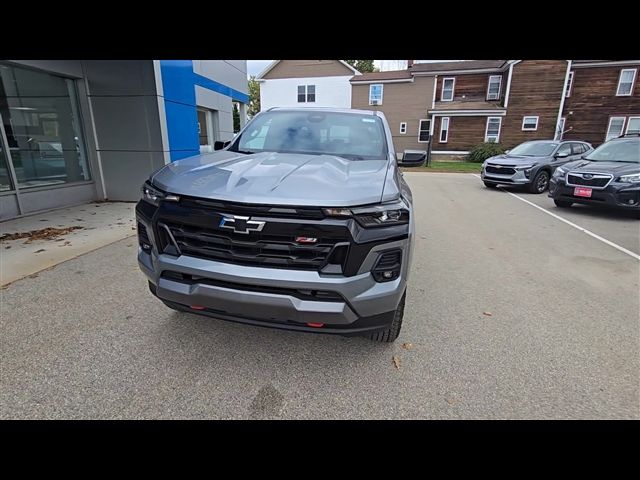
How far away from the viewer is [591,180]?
748cm

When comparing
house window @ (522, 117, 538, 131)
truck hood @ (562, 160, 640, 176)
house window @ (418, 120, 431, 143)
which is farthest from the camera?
house window @ (418, 120, 431, 143)

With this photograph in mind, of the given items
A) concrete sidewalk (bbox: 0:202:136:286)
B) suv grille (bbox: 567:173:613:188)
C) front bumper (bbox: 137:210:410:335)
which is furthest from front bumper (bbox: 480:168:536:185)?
concrete sidewalk (bbox: 0:202:136:286)

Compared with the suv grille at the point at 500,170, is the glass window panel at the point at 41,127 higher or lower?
higher

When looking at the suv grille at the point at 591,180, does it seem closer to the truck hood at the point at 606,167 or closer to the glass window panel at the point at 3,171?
the truck hood at the point at 606,167

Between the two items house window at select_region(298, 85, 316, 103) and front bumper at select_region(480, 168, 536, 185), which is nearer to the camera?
front bumper at select_region(480, 168, 536, 185)

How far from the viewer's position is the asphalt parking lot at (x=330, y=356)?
2.11 m

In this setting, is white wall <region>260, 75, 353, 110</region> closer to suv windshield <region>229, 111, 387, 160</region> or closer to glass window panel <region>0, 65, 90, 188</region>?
glass window panel <region>0, 65, 90, 188</region>

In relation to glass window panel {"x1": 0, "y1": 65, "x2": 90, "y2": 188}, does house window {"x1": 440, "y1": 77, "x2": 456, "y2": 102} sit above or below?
above

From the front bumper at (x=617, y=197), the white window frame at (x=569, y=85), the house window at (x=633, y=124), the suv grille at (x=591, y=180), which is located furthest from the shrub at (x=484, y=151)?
the front bumper at (x=617, y=197)

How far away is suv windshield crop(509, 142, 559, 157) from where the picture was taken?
1144 centimetres

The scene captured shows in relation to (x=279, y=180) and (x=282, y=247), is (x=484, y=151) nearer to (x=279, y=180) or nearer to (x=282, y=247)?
(x=279, y=180)

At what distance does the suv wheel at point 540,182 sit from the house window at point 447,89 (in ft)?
57.4

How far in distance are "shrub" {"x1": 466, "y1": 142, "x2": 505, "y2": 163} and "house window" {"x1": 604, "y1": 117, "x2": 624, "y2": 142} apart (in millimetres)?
7038
